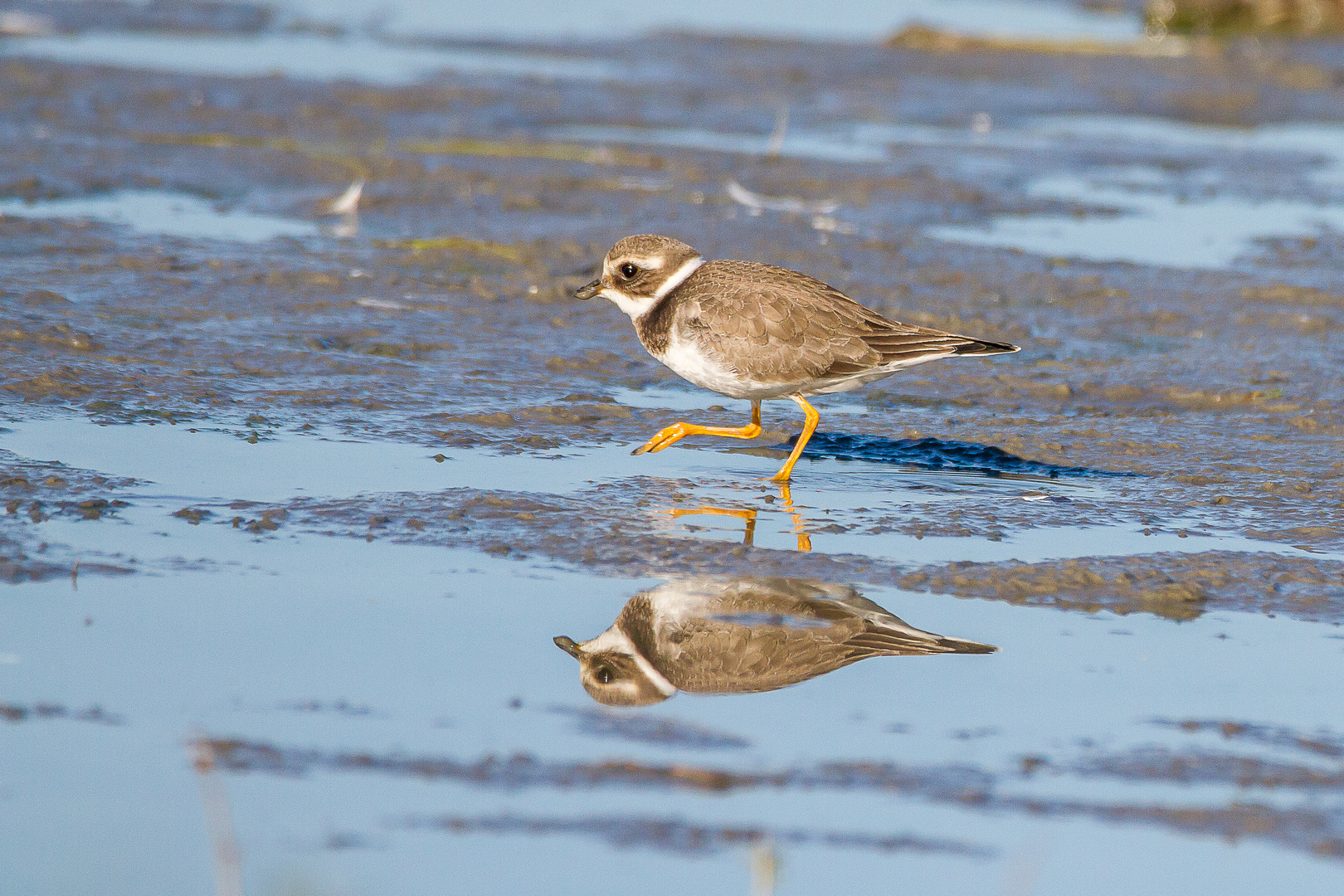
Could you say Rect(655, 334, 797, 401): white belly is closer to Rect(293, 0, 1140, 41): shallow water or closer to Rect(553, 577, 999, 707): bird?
Rect(553, 577, 999, 707): bird

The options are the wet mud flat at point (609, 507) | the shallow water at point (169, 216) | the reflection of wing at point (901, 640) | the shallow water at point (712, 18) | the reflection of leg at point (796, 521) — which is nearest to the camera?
the wet mud flat at point (609, 507)

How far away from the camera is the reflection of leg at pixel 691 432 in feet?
25.9

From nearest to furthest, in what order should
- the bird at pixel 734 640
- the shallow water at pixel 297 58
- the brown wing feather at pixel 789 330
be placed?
1. the bird at pixel 734 640
2. the brown wing feather at pixel 789 330
3. the shallow water at pixel 297 58

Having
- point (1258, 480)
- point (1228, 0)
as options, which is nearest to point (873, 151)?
point (1258, 480)

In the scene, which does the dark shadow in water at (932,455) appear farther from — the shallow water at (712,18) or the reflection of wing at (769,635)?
the shallow water at (712,18)

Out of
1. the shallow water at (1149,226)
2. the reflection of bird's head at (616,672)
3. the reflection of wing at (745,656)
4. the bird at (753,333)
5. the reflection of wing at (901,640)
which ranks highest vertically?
the shallow water at (1149,226)

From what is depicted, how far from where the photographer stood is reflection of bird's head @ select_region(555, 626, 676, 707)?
5.23m

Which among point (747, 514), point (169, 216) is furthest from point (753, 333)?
point (169, 216)

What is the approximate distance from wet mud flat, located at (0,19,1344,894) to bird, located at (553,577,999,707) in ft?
0.29

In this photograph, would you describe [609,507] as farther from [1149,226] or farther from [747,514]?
[1149,226]

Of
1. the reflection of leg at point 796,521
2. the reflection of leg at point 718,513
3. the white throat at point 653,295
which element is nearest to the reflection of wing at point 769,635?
the reflection of leg at point 796,521

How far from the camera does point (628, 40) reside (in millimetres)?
22031

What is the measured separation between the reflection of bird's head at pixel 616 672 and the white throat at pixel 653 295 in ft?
9.09

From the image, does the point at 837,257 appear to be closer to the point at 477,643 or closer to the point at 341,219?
the point at 341,219
